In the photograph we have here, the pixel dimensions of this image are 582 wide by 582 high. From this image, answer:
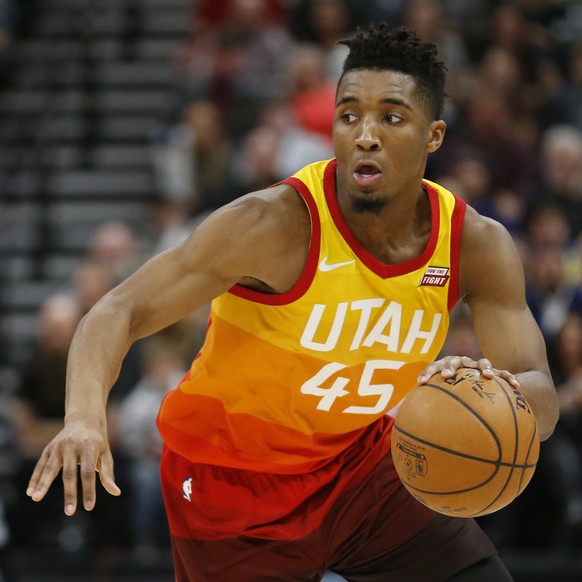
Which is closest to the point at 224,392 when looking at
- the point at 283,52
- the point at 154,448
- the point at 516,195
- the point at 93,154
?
the point at 154,448

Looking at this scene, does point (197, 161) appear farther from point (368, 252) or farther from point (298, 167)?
point (368, 252)

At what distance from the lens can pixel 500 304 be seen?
4.71 metres

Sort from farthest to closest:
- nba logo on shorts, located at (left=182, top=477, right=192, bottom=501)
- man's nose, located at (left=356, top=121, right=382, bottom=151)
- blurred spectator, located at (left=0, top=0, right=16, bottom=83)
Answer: blurred spectator, located at (left=0, top=0, right=16, bottom=83) → nba logo on shorts, located at (left=182, top=477, right=192, bottom=501) → man's nose, located at (left=356, top=121, right=382, bottom=151)

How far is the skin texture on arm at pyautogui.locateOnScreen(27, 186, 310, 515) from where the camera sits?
12.9ft

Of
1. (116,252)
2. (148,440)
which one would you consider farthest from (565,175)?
(148,440)

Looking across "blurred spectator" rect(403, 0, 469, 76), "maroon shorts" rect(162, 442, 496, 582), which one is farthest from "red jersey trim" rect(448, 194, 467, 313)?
"blurred spectator" rect(403, 0, 469, 76)

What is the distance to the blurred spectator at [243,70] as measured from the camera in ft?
35.5

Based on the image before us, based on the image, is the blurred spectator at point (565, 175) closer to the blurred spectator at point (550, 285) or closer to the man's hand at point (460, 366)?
the blurred spectator at point (550, 285)

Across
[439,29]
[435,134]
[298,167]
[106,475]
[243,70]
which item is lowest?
[298,167]

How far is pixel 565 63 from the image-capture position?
36.8 feet

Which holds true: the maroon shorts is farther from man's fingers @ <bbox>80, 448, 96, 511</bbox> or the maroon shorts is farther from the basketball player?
man's fingers @ <bbox>80, 448, 96, 511</bbox>

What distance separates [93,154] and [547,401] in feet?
26.2

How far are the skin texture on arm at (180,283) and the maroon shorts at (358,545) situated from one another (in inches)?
37.9

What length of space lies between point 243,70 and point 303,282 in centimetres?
668
